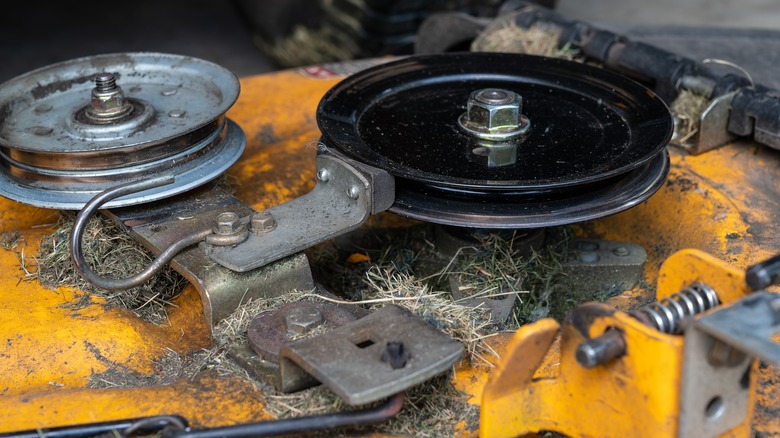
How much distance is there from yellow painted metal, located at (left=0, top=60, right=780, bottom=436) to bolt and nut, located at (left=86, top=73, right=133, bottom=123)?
212 millimetres

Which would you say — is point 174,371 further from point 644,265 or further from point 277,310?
point 644,265

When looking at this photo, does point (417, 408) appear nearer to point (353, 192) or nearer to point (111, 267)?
point (353, 192)

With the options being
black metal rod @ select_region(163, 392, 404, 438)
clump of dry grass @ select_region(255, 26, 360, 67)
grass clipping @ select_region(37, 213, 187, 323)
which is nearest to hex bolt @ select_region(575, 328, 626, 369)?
black metal rod @ select_region(163, 392, 404, 438)

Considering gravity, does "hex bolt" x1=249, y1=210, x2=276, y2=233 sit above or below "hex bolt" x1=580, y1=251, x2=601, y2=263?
above

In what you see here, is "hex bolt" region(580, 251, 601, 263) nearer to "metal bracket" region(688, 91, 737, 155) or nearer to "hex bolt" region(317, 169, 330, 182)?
"metal bracket" region(688, 91, 737, 155)

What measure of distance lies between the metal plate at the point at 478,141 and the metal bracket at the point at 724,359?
0.37m

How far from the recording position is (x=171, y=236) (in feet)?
4.76

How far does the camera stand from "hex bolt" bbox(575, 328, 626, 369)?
1.06 meters

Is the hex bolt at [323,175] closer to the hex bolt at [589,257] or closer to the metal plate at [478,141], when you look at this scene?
the metal plate at [478,141]

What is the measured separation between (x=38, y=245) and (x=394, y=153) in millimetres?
618

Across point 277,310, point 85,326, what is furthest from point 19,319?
point 277,310

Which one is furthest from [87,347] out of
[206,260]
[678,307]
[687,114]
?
[687,114]

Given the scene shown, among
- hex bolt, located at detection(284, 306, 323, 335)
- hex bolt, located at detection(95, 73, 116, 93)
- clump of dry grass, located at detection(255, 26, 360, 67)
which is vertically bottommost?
clump of dry grass, located at detection(255, 26, 360, 67)

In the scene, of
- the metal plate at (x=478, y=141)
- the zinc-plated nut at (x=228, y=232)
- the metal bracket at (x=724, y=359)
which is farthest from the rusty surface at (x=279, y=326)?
the metal bracket at (x=724, y=359)
